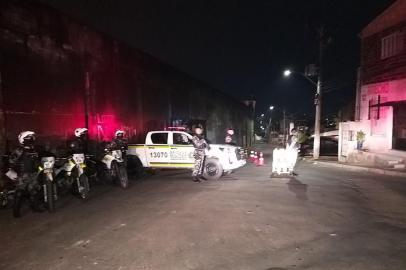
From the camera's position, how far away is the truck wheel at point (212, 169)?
12094 mm

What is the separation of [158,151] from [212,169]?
89.6 inches

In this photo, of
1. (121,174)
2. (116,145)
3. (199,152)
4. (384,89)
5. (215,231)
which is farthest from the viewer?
(384,89)

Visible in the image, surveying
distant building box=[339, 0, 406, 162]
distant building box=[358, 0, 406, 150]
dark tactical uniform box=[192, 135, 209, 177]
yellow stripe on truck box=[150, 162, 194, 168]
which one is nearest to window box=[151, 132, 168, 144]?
yellow stripe on truck box=[150, 162, 194, 168]

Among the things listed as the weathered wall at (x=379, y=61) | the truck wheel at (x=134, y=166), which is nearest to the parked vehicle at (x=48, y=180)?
the truck wheel at (x=134, y=166)

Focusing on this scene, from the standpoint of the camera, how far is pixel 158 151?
1288 cm

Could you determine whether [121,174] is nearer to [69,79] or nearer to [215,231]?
[69,79]

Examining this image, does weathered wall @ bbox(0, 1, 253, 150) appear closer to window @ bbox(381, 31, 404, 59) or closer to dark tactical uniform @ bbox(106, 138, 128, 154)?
dark tactical uniform @ bbox(106, 138, 128, 154)

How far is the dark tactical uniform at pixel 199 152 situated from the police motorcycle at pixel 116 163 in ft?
7.81

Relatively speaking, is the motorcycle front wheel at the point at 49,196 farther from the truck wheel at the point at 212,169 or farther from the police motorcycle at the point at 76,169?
the truck wheel at the point at 212,169

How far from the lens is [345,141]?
65.4 ft

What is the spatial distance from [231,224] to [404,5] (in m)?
18.1

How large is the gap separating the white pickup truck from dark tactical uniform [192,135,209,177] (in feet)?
1.96

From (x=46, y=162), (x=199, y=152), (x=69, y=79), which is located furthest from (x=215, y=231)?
(x=69, y=79)

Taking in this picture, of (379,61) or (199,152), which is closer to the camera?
(199,152)
